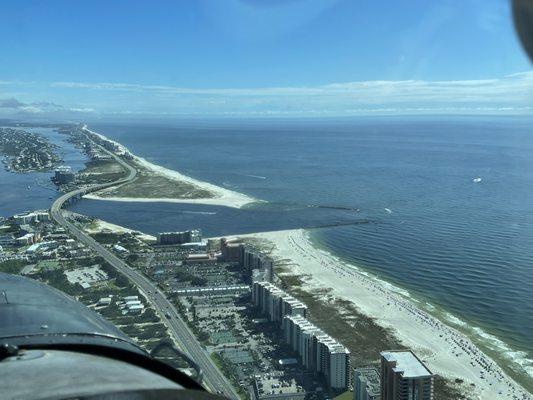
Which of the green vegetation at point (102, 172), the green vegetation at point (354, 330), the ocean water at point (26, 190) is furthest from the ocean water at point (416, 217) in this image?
the green vegetation at point (102, 172)

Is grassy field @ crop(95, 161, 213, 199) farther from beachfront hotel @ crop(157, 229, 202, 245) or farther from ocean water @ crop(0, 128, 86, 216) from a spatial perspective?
beachfront hotel @ crop(157, 229, 202, 245)

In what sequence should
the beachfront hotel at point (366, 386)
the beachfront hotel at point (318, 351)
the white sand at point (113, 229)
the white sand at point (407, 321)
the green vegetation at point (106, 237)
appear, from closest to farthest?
the beachfront hotel at point (366, 386) < the beachfront hotel at point (318, 351) < the white sand at point (407, 321) < the green vegetation at point (106, 237) < the white sand at point (113, 229)

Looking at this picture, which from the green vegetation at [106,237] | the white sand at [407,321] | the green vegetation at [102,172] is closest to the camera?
the white sand at [407,321]

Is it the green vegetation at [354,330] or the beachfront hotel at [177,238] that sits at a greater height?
the beachfront hotel at [177,238]

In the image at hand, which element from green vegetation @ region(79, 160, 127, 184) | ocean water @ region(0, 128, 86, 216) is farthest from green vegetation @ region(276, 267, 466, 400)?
green vegetation @ region(79, 160, 127, 184)

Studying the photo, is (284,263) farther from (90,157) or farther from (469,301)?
(90,157)

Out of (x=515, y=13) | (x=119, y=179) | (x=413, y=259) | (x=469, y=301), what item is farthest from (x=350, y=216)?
(x=515, y=13)

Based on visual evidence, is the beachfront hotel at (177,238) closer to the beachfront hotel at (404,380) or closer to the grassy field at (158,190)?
the grassy field at (158,190)
